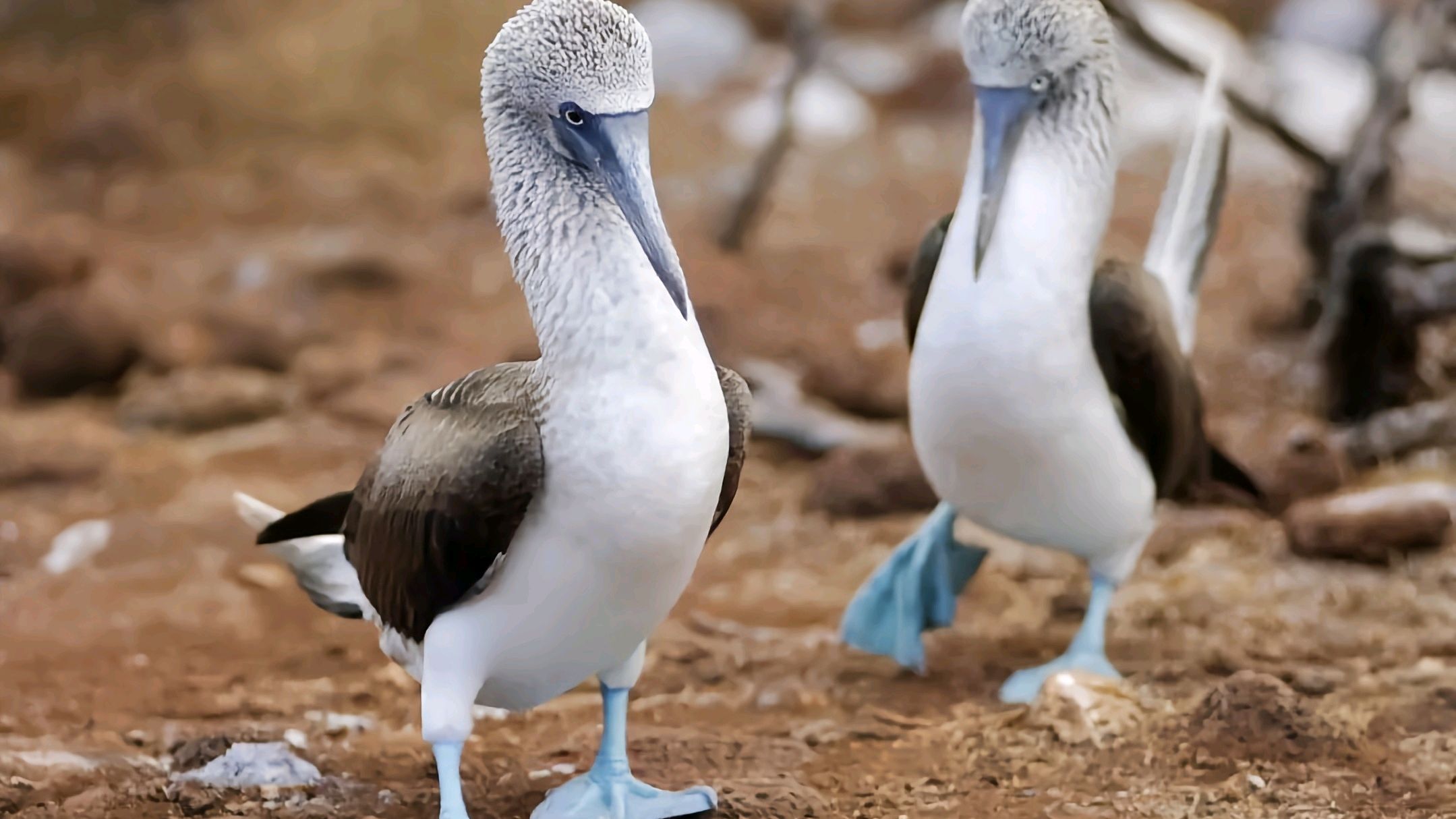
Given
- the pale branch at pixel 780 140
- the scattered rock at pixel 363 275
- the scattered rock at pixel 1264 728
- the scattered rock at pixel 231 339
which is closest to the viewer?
the scattered rock at pixel 1264 728

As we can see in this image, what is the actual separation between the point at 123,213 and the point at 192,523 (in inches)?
123

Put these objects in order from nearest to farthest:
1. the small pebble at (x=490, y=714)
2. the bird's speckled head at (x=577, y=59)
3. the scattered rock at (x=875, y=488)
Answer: the bird's speckled head at (x=577, y=59) < the small pebble at (x=490, y=714) < the scattered rock at (x=875, y=488)

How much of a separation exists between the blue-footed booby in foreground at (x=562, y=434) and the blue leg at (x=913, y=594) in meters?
1.06

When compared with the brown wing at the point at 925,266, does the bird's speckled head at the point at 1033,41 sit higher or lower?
higher

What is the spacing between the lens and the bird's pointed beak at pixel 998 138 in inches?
97.4

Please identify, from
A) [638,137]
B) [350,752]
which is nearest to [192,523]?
[350,752]

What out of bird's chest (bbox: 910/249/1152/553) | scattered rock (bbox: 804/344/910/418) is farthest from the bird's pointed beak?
scattered rock (bbox: 804/344/910/418)

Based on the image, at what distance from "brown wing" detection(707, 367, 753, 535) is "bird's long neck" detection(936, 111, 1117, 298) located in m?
0.61

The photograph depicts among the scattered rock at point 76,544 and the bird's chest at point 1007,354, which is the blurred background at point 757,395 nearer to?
the scattered rock at point 76,544

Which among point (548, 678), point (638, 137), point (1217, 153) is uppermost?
point (638, 137)

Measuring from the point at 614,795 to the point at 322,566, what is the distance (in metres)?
0.60

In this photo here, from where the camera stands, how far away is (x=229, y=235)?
616 centimetres

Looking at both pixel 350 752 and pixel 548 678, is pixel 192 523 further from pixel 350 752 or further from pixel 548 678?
pixel 548 678

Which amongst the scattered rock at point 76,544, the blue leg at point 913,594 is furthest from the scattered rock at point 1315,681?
the scattered rock at point 76,544
